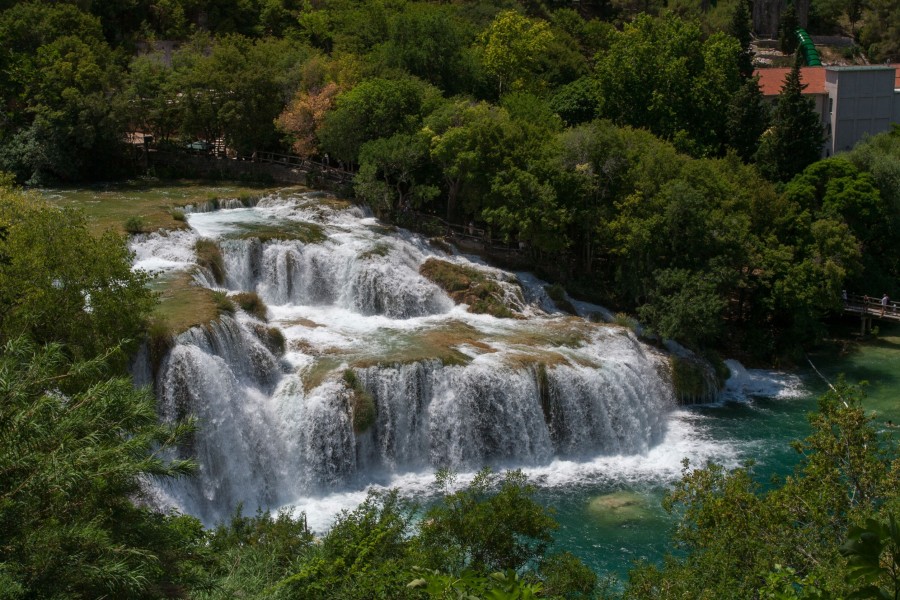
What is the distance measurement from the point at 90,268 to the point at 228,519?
7.34 metres

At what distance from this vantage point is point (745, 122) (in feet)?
160

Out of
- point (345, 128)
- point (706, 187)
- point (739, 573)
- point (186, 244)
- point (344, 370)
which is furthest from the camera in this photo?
point (345, 128)

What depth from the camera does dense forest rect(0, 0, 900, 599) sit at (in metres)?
12.2

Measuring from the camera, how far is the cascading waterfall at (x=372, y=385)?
27.6m

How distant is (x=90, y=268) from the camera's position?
2481cm

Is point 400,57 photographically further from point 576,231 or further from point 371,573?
point 371,573

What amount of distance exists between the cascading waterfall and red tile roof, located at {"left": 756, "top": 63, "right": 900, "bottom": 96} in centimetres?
2467

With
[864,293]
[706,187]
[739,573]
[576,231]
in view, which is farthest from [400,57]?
[739,573]

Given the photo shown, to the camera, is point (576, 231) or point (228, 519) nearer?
point (228, 519)

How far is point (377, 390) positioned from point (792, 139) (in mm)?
26572

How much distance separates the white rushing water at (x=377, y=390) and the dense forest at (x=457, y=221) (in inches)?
73.1

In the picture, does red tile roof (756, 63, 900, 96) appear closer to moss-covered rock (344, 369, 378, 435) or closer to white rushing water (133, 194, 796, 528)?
white rushing water (133, 194, 796, 528)

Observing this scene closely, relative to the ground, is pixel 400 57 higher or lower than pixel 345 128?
higher

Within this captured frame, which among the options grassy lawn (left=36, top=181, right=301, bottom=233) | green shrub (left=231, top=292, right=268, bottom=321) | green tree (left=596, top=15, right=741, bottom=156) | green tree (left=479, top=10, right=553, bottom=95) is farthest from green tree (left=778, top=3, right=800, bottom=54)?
green shrub (left=231, top=292, right=268, bottom=321)
